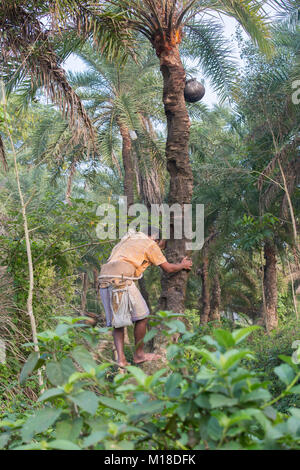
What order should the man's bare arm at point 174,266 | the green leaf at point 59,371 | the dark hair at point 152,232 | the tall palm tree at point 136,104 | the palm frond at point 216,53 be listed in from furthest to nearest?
the tall palm tree at point 136,104 < the palm frond at point 216,53 < the dark hair at point 152,232 < the man's bare arm at point 174,266 < the green leaf at point 59,371

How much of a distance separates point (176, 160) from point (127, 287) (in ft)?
7.67

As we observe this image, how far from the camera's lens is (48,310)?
8750mm

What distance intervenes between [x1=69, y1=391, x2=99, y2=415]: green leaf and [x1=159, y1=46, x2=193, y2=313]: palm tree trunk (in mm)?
5450

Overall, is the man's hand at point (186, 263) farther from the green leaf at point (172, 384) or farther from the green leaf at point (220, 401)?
the green leaf at point (220, 401)

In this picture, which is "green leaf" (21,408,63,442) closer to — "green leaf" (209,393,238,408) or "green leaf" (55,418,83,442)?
"green leaf" (55,418,83,442)

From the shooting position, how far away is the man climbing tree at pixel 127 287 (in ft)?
19.9

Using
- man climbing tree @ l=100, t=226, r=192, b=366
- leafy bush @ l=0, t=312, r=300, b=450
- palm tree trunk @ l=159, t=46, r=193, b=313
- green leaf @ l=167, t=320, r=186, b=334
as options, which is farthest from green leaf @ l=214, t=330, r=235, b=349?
palm tree trunk @ l=159, t=46, r=193, b=313

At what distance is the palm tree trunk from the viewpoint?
7371 millimetres

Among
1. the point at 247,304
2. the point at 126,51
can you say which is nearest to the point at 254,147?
the point at 126,51

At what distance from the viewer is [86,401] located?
5.96 feet

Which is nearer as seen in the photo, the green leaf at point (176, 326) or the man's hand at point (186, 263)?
the green leaf at point (176, 326)

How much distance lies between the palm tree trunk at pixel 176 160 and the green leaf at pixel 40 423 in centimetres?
543

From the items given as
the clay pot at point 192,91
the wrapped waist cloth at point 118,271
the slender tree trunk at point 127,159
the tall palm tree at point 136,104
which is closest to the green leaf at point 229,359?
the wrapped waist cloth at point 118,271
